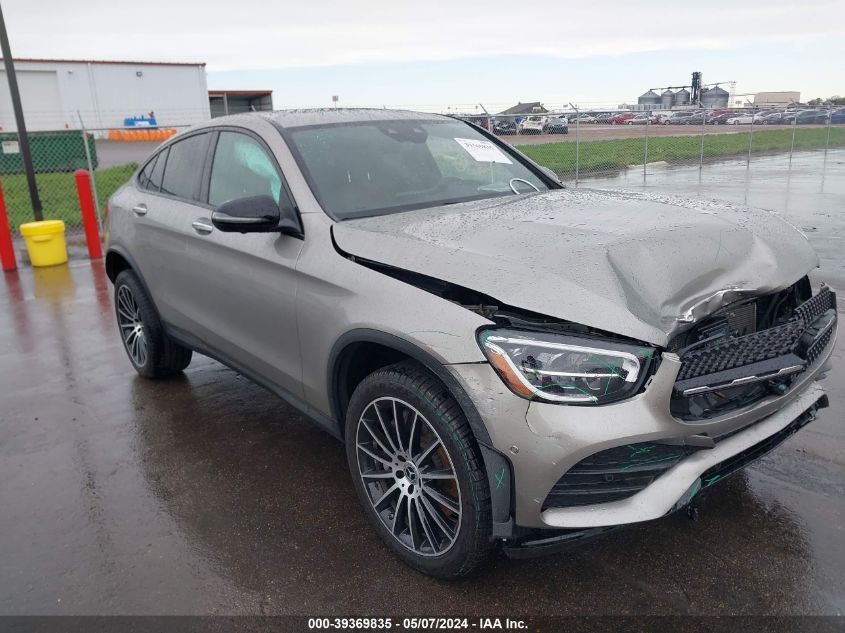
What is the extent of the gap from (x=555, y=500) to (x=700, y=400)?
0.65 metres

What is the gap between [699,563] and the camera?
2.88 meters

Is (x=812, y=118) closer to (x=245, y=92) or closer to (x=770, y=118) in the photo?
(x=770, y=118)

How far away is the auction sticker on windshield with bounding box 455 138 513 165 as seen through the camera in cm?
420

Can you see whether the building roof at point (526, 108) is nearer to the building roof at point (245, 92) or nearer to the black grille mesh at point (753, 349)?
the black grille mesh at point (753, 349)

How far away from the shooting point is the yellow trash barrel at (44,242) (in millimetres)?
9469

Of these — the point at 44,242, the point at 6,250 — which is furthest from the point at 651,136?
the point at 6,250

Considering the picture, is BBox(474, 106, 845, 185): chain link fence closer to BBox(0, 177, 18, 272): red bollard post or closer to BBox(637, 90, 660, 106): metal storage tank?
BBox(637, 90, 660, 106): metal storage tank

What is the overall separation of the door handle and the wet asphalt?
1.23 m

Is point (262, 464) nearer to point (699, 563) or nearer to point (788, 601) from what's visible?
point (699, 563)

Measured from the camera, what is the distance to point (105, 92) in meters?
44.5

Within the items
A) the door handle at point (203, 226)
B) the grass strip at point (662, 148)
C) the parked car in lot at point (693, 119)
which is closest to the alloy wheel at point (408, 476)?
the door handle at point (203, 226)

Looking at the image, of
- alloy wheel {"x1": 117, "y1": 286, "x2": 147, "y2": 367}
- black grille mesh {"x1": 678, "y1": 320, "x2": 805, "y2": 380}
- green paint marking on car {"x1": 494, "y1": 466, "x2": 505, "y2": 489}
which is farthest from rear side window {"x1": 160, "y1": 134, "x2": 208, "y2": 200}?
black grille mesh {"x1": 678, "y1": 320, "x2": 805, "y2": 380}

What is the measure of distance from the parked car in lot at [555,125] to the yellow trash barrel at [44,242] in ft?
40.6

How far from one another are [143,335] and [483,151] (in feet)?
8.97
